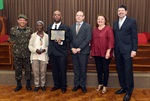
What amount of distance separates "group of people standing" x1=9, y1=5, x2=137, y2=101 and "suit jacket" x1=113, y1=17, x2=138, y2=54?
0.7 inches

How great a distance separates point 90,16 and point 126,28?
225cm

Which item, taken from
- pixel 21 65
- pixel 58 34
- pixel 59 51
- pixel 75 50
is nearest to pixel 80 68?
A: pixel 75 50

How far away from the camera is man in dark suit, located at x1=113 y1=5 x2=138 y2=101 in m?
3.38

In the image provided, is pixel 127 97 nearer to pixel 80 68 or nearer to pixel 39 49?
pixel 80 68

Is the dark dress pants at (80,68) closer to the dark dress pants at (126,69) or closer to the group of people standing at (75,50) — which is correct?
the group of people standing at (75,50)

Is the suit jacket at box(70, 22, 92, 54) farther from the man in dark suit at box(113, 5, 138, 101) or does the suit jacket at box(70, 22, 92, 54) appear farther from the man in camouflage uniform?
the man in camouflage uniform

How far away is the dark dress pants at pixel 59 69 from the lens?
3912 millimetres

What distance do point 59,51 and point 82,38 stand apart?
17.4 inches

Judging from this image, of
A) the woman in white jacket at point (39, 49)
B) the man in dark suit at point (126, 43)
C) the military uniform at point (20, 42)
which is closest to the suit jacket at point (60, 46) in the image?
the woman in white jacket at point (39, 49)

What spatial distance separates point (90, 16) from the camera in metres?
5.57

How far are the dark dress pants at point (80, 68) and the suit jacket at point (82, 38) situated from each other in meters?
0.11

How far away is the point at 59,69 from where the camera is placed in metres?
4.03

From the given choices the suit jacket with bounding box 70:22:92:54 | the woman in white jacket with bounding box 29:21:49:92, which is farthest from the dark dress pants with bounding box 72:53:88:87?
the woman in white jacket with bounding box 29:21:49:92

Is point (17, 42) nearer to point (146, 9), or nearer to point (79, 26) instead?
point (79, 26)
